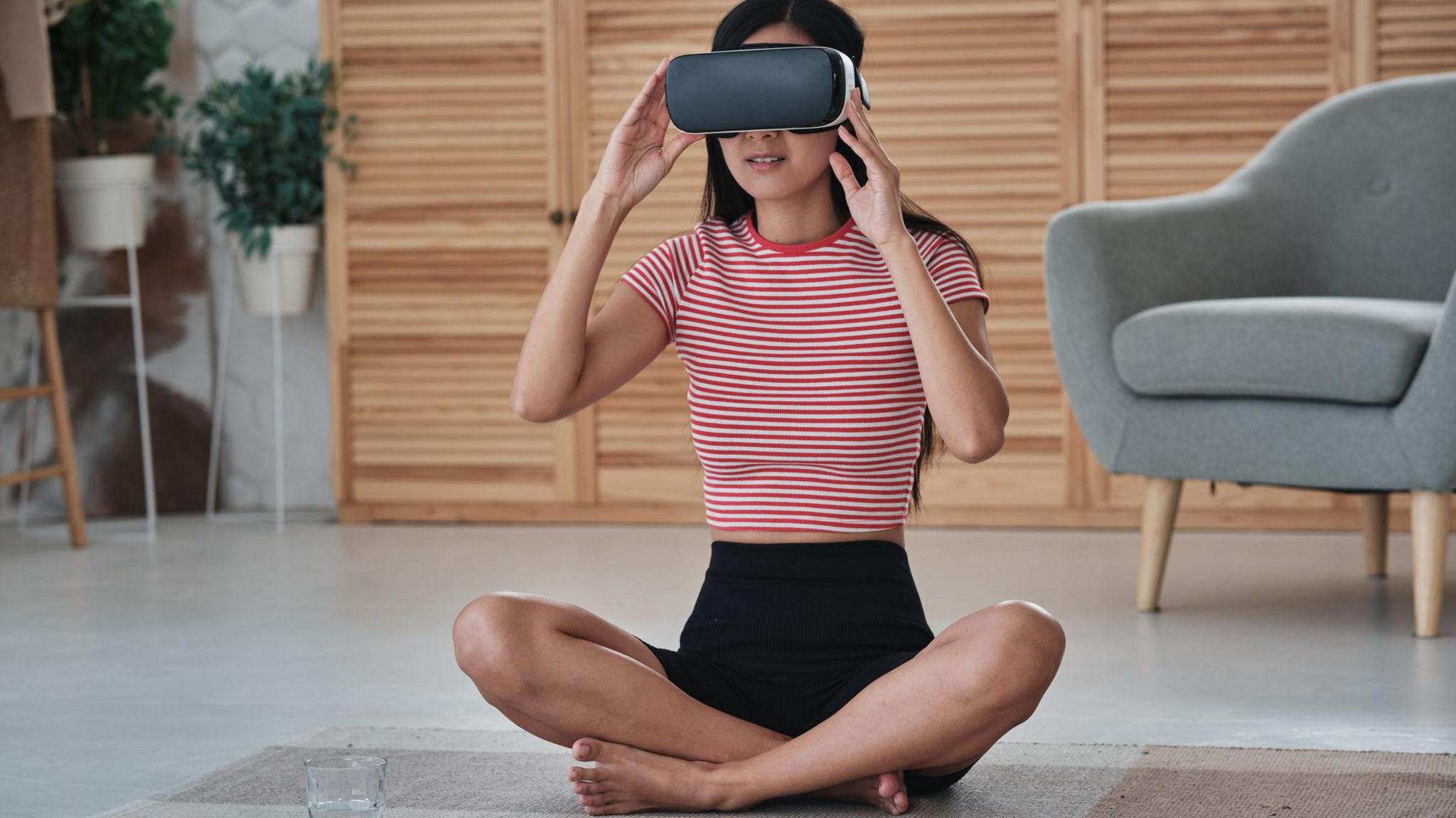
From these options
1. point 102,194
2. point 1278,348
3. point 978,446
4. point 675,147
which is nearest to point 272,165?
point 102,194

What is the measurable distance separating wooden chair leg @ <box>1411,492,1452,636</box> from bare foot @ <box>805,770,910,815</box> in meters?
1.15

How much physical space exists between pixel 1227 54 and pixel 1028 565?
48.9 inches

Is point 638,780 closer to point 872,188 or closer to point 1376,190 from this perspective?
point 872,188

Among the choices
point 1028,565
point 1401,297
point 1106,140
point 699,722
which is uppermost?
point 1106,140

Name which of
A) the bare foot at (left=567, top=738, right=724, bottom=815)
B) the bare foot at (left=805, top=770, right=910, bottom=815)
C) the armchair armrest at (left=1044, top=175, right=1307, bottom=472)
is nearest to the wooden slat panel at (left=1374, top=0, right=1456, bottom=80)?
the armchair armrest at (left=1044, top=175, right=1307, bottom=472)

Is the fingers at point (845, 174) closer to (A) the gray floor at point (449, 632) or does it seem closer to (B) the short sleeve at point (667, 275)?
(B) the short sleeve at point (667, 275)

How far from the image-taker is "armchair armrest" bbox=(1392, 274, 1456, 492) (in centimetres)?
229

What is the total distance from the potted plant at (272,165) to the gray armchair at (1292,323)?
75.5 inches

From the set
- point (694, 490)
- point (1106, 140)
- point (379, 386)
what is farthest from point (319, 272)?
point (1106, 140)

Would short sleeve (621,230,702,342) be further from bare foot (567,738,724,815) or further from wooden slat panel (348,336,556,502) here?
wooden slat panel (348,336,556,502)

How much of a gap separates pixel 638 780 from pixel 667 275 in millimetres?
488

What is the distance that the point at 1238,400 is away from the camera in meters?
2.48

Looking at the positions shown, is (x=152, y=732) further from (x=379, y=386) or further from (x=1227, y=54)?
(x=1227, y=54)

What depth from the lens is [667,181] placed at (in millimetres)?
3701
